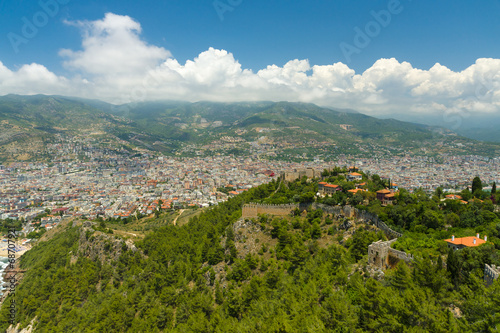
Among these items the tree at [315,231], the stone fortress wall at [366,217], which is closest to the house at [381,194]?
the stone fortress wall at [366,217]

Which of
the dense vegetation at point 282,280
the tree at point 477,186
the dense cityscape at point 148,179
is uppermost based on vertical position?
the tree at point 477,186

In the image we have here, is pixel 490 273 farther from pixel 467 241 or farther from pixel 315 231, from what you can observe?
pixel 315 231

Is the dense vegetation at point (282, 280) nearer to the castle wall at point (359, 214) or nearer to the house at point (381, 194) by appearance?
the castle wall at point (359, 214)

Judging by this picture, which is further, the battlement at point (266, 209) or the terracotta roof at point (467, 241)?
the battlement at point (266, 209)

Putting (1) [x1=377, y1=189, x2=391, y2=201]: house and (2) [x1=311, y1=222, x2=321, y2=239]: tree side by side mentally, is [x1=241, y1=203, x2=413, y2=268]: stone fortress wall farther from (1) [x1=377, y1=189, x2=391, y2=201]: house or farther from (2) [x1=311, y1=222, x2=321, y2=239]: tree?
(1) [x1=377, y1=189, x2=391, y2=201]: house

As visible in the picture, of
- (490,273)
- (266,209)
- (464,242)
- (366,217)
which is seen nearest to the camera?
(490,273)

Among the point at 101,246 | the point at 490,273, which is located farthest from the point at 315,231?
the point at 101,246

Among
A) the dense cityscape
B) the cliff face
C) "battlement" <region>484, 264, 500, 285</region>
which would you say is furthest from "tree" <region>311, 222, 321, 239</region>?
the dense cityscape
